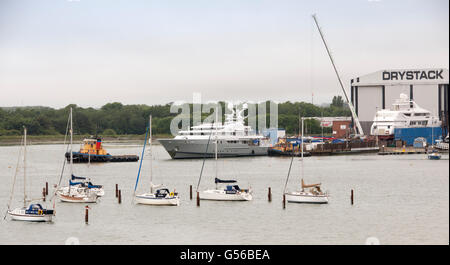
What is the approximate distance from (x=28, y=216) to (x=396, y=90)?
68500 mm

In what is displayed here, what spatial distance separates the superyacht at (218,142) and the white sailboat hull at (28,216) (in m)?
38.8

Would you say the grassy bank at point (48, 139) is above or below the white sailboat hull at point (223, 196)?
above

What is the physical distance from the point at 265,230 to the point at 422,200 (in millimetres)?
12176

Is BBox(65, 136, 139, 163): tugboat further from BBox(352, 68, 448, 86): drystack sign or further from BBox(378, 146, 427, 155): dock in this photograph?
BBox(352, 68, 448, 86): drystack sign

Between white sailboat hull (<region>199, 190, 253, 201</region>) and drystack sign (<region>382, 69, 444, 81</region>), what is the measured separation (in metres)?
57.4

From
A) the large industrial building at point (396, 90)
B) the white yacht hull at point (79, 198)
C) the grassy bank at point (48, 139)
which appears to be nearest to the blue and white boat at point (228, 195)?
the white yacht hull at point (79, 198)

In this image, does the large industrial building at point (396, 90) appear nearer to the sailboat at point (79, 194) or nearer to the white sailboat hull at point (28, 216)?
the sailboat at point (79, 194)

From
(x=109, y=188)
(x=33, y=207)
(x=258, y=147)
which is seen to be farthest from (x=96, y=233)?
(x=258, y=147)

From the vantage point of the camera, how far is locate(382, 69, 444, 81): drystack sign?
8712 centimetres

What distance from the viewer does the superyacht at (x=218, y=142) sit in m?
70.6

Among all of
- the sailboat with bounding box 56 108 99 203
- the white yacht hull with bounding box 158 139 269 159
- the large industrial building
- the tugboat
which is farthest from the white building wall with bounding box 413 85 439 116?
the sailboat with bounding box 56 108 99 203

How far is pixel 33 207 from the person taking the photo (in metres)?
28.3

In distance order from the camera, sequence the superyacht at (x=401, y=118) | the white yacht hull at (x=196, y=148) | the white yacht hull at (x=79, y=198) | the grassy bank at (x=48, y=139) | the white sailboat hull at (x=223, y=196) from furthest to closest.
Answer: the grassy bank at (x=48, y=139) < the superyacht at (x=401, y=118) < the white yacht hull at (x=196, y=148) < the white yacht hull at (x=79, y=198) < the white sailboat hull at (x=223, y=196)

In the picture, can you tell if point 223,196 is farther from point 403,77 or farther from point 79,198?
point 403,77
